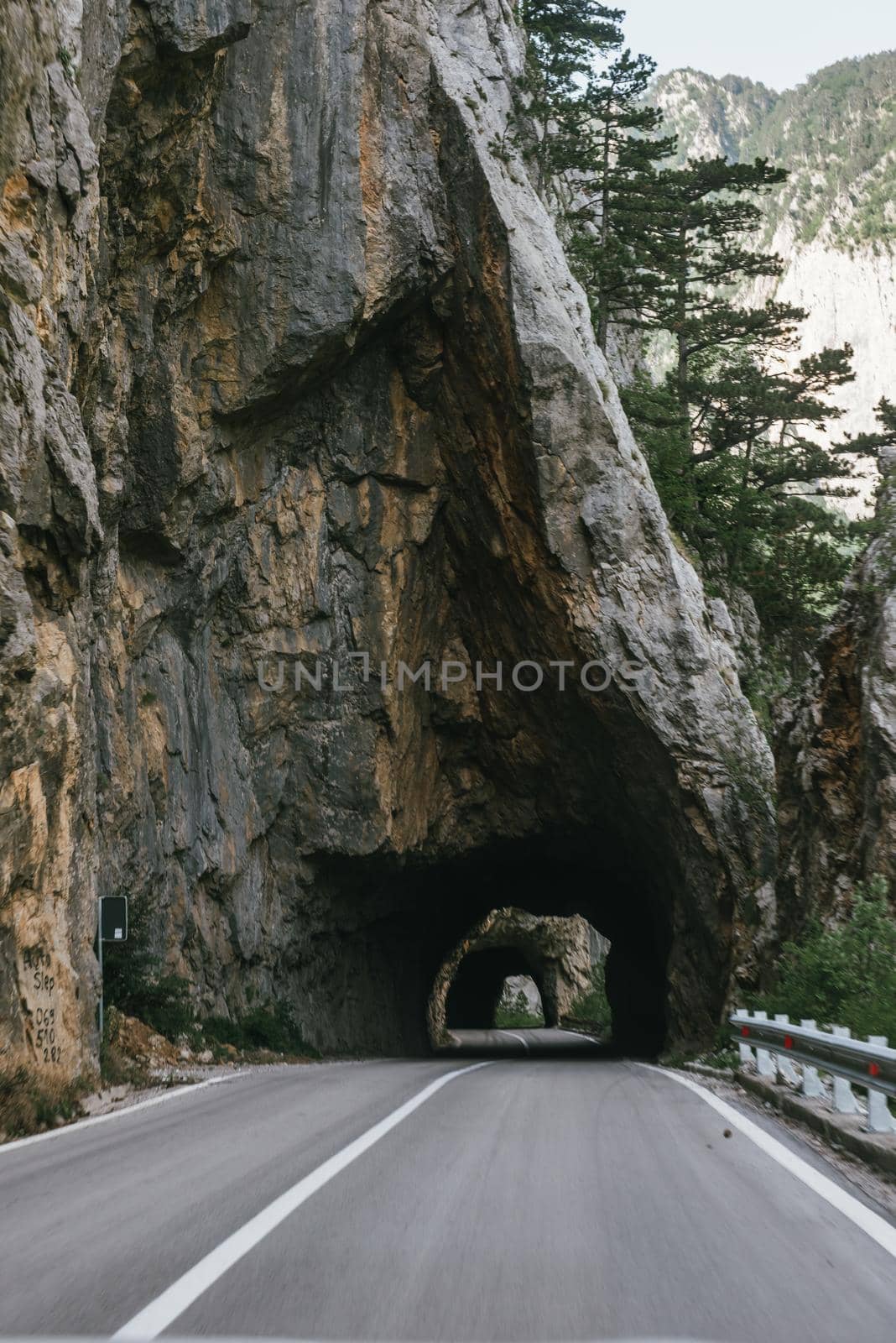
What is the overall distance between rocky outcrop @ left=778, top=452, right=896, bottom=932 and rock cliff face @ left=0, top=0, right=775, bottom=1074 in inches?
85.7

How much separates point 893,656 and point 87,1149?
1311cm

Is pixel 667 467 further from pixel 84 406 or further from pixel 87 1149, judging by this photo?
pixel 87 1149

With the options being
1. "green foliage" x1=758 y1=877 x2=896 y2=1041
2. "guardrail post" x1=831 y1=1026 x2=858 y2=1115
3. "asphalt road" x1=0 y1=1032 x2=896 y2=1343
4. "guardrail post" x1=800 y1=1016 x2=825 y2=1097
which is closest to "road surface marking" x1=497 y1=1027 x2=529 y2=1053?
"green foliage" x1=758 y1=877 x2=896 y2=1041

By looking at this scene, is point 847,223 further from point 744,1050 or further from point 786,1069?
point 786,1069

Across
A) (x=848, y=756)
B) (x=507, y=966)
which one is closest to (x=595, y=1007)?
(x=507, y=966)

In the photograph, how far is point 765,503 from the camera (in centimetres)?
3173

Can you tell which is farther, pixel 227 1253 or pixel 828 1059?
pixel 828 1059

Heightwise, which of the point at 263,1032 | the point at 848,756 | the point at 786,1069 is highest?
the point at 848,756

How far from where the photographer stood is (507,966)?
56625mm

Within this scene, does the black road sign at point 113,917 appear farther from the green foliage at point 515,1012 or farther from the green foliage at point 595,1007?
the green foliage at point 515,1012

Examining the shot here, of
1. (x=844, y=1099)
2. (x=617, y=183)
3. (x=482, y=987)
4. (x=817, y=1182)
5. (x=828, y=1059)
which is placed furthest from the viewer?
(x=482, y=987)

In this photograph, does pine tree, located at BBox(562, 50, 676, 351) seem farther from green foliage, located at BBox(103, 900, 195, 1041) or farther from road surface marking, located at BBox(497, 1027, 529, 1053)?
road surface marking, located at BBox(497, 1027, 529, 1053)

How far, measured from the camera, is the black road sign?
45.7 feet

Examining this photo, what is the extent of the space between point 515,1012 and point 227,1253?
62.4 m
